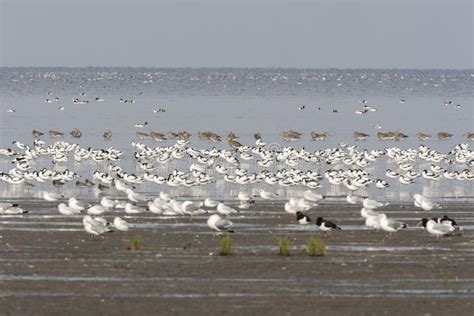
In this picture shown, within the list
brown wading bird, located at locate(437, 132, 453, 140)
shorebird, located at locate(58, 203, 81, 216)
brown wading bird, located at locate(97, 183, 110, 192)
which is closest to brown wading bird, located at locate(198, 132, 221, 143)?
brown wading bird, located at locate(437, 132, 453, 140)

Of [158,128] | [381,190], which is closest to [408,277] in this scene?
[381,190]

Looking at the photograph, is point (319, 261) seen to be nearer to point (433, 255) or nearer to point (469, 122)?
point (433, 255)

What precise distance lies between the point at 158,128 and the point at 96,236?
123 feet

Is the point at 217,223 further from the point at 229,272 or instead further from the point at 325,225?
the point at 229,272

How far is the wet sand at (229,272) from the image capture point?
564 inches

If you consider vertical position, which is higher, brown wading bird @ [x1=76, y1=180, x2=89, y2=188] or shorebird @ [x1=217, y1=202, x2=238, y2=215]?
shorebird @ [x1=217, y1=202, x2=238, y2=215]

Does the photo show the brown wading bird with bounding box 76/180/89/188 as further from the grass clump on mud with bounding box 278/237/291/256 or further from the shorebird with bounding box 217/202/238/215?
the grass clump on mud with bounding box 278/237/291/256

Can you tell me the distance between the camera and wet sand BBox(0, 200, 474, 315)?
1434 centimetres

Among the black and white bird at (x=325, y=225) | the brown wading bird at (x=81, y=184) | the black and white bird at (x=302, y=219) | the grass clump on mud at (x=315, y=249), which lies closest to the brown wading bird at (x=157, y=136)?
the brown wading bird at (x=81, y=184)

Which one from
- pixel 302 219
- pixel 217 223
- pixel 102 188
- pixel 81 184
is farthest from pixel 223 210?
pixel 81 184

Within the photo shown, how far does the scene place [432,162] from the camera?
1578 inches

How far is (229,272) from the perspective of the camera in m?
16.8

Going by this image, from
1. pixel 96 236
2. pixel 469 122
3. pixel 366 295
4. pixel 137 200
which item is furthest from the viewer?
pixel 469 122

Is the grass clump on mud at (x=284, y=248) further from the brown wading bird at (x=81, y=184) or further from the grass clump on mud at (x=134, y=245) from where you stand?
the brown wading bird at (x=81, y=184)
